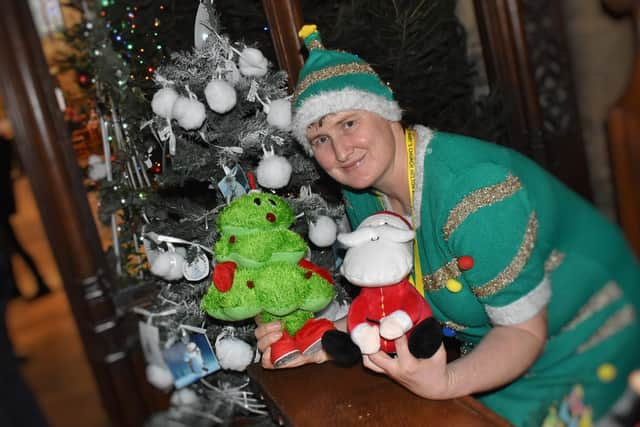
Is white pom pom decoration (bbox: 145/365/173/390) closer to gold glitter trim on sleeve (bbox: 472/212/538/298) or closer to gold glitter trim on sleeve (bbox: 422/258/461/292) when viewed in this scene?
gold glitter trim on sleeve (bbox: 422/258/461/292)

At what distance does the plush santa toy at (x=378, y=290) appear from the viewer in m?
0.99

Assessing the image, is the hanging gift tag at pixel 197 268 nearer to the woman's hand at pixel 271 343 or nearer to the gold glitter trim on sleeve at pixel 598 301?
the woman's hand at pixel 271 343

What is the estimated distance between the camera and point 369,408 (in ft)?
3.39

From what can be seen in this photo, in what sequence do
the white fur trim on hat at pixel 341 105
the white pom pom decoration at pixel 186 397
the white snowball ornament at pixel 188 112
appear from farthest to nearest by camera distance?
the white pom pom decoration at pixel 186 397 → the white snowball ornament at pixel 188 112 → the white fur trim on hat at pixel 341 105

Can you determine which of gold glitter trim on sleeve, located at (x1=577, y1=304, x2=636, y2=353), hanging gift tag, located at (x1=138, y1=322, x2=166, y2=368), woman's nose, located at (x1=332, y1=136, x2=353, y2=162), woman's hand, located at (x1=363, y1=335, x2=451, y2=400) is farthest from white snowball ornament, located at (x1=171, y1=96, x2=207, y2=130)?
gold glitter trim on sleeve, located at (x1=577, y1=304, x2=636, y2=353)

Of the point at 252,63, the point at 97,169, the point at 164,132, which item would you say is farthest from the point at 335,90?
the point at 97,169

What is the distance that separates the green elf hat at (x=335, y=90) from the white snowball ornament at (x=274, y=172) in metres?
0.13

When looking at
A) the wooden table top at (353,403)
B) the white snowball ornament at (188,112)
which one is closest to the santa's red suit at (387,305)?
the wooden table top at (353,403)

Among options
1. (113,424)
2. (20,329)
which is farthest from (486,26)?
(20,329)

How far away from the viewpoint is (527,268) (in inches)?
36.0

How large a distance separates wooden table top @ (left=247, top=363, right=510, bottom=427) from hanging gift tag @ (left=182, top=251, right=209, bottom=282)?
0.91 feet

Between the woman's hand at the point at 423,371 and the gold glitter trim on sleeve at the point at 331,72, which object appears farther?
the gold glitter trim on sleeve at the point at 331,72

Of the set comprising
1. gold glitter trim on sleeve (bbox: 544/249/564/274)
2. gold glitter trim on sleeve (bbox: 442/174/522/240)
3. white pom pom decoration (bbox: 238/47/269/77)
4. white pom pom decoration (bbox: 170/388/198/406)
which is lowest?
white pom pom decoration (bbox: 170/388/198/406)

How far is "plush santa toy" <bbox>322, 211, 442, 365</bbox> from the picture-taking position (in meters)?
0.99
